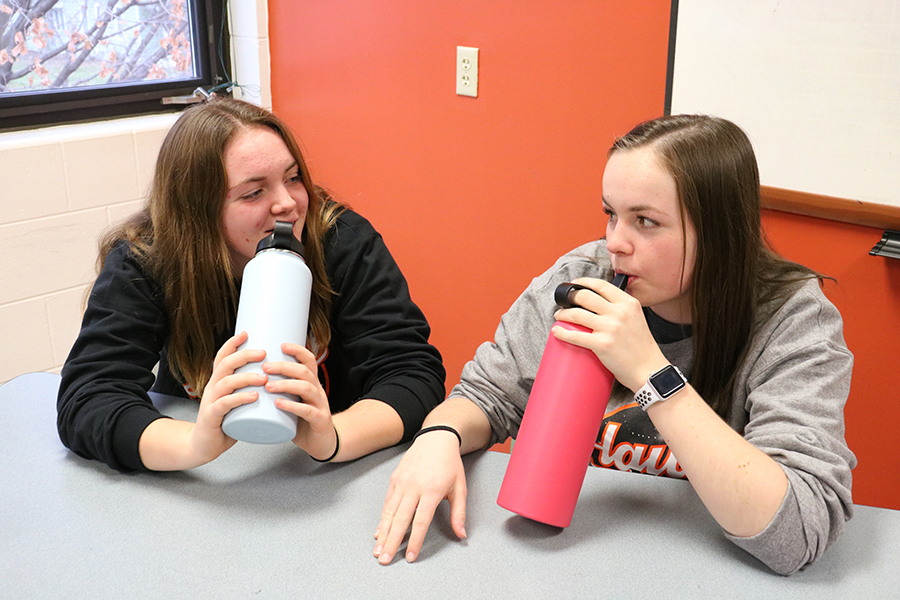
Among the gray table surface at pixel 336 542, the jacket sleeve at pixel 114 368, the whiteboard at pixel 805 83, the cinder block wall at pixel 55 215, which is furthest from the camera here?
the cinder block wall at pixel 55 215

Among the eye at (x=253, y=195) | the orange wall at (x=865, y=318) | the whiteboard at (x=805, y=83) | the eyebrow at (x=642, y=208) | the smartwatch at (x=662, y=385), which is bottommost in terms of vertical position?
the orange wall at (x=865, y=318)

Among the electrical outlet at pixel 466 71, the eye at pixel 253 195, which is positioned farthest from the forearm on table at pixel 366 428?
the electrical outlet at pixel 466 71

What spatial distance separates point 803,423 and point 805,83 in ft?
3.18

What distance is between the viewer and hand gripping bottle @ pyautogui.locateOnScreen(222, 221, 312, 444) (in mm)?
867

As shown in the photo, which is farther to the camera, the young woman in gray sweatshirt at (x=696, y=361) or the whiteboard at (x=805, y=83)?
the whiteboard at (x=805, y=83)

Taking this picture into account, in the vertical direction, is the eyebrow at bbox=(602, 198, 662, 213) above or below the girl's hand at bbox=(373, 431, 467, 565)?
above

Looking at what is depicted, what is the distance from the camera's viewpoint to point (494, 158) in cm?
218

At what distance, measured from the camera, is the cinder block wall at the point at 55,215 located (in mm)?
2104

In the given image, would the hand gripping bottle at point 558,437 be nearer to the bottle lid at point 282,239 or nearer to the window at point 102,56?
the bottle lid at point 282,239

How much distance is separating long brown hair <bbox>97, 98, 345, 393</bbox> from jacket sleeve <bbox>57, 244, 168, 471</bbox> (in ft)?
0.11

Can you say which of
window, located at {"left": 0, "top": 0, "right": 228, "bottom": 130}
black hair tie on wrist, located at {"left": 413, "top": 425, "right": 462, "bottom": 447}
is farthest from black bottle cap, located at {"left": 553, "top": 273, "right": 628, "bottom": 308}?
window, located at {"left": 0, "top": 0, "right": 228, "bottom": 130}

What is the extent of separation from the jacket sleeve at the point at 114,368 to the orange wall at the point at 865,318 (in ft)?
4.39

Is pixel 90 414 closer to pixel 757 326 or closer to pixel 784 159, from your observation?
pixel 757 326

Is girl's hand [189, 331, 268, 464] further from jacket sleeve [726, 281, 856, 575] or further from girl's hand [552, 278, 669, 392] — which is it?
jacket sleeve [726, 281, 856, 575]
